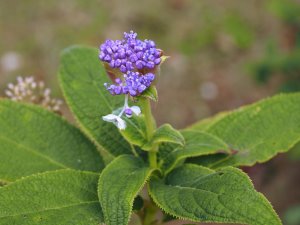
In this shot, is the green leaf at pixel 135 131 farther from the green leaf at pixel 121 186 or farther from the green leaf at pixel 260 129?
the green leaf at pixel 260 129

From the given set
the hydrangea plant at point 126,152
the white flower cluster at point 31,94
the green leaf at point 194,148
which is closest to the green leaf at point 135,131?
the hydrangea plant at point 126,152

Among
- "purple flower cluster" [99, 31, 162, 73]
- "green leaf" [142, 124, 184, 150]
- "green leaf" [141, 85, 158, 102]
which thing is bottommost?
"green leaf" [142, 124, 184, 150]

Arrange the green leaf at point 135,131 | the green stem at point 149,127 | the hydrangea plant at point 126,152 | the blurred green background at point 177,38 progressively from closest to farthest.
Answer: the hydrangea plant at point 126,152, the green stem at point 149,127, the green leaf at point 135,131, the blurred green background at point 177,38

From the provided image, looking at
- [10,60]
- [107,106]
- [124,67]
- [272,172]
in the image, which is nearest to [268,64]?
[272,172]

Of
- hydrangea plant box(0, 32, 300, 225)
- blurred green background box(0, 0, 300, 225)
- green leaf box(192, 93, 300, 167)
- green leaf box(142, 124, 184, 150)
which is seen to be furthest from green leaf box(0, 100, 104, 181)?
blurred green background box(0, 0, 300, 225)

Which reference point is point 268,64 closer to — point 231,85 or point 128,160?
point 231,85

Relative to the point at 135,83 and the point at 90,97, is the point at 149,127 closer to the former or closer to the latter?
the point at 135,83

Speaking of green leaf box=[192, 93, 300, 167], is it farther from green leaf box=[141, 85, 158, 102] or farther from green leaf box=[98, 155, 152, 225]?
green leaf box=[141, 85, 158, 102]

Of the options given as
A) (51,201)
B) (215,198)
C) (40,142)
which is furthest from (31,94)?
(215,198)
